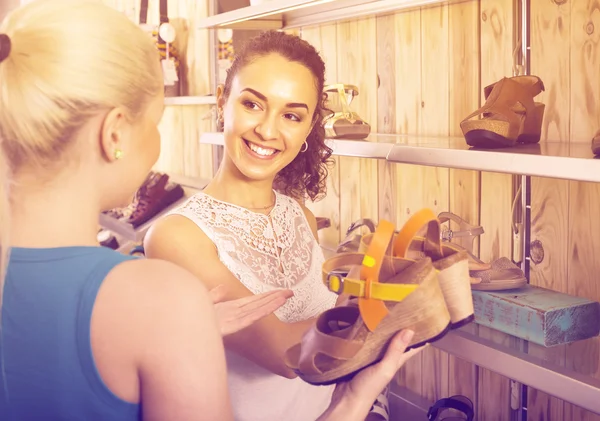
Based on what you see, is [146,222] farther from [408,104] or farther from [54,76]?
[54,76]

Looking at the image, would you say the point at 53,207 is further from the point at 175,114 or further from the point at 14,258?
the point at 175,114

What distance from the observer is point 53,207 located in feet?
2.76

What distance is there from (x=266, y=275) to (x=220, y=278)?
0.16 m

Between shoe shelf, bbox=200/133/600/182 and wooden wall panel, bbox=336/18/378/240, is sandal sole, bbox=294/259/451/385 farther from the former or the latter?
wooden wall panel, bbox=336/18/378/240

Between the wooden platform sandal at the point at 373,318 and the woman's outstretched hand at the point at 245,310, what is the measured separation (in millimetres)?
86

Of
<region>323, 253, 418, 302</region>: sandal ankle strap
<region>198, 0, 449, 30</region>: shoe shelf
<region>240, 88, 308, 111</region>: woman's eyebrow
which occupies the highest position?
<region>198, 0, 449, 30</region>: shoe shelf

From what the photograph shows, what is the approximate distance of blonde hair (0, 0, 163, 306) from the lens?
0.79 meters

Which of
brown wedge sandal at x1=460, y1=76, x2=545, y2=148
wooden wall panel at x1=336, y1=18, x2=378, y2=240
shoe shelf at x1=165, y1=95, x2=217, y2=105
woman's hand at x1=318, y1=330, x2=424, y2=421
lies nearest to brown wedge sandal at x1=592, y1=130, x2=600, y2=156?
brown wedge sandal at x1=460, y1=76, x2=545, y2=148

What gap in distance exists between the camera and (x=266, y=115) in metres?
1.59

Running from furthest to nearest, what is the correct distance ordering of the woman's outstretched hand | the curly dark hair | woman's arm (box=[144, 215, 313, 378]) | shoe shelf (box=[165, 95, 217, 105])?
1. shoe shelf (box=[165, 95, 217, 105])
2. the curly dark hair
3. woman's arm (box=[144, 215, 313, 378])
4. the woman's outstretched hand

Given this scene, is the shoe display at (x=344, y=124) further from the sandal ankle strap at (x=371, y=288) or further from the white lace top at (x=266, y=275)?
the sandal ankle strap at (x=371, y=288)

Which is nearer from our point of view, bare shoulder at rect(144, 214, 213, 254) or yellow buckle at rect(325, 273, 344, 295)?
yellow buckle at rect(325, 273, 344, 295)

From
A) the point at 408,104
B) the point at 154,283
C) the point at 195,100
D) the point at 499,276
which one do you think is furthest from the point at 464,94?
the point at 154,283

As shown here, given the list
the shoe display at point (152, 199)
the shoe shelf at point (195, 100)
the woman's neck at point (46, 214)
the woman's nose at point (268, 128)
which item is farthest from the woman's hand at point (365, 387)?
the shoe display at point (152, 199)
